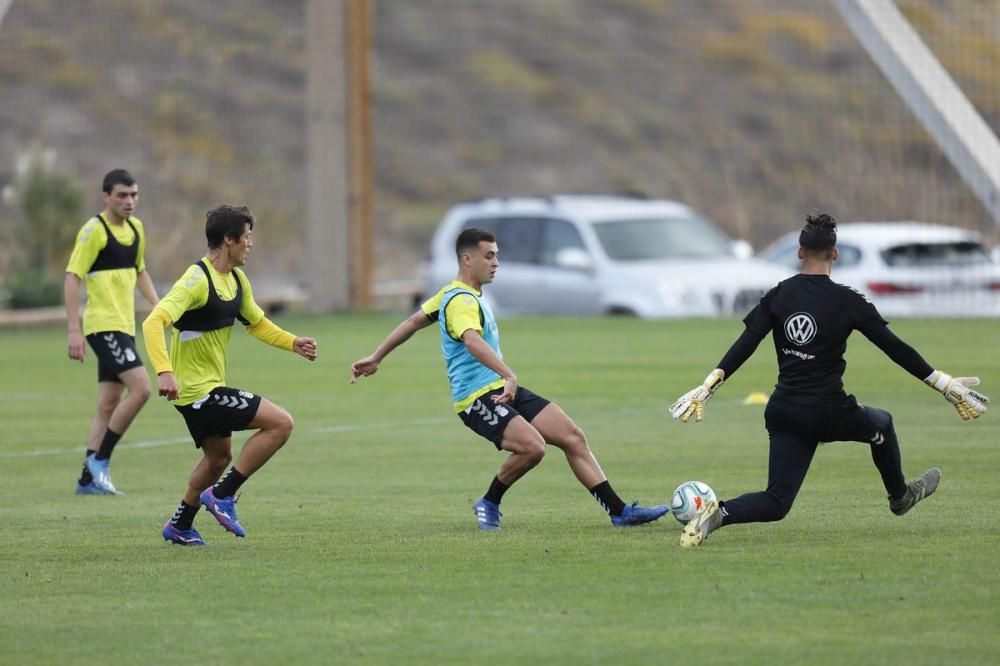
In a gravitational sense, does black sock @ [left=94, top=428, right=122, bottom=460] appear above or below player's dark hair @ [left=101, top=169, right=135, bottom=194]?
below

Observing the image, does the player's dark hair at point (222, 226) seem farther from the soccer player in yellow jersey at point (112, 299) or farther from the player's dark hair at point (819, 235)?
the soccer player in yellow jersey at point (112, 299)

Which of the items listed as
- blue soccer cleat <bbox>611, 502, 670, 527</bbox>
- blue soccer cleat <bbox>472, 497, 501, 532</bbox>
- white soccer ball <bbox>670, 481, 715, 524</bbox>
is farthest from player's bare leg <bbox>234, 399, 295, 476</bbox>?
white soccer ball <bbox>670, 481, 715, 524</bbox>

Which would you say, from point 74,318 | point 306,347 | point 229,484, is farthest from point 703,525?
point 74,318

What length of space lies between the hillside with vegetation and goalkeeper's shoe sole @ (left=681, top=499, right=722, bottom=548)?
2346cm

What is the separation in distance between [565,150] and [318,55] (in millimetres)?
35583

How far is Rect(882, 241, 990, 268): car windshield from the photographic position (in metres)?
27.1

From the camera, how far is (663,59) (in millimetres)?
62719

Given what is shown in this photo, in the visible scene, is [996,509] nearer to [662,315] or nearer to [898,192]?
[662,315]

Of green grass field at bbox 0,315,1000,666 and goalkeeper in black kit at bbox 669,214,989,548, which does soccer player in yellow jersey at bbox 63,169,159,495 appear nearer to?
green grass field at bbox 0,315,1000,666

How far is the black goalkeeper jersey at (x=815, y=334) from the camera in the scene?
9383 mm

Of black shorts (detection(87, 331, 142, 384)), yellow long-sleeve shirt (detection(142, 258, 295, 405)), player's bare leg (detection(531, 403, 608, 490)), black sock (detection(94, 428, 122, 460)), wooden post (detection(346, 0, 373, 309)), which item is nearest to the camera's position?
yellow long-sleeve shirt (detection(142, 258, 295, 405))

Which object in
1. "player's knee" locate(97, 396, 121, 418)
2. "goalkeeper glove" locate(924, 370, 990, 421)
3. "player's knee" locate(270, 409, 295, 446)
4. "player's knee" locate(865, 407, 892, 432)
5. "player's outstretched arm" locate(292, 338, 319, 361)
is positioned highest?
"player's outstretched arm" locate(292, 338, 319, 361)

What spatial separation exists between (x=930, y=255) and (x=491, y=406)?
18.4 metres

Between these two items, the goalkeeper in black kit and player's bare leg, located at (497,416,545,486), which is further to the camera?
player's bare leg, located at (497,416,545,486)
